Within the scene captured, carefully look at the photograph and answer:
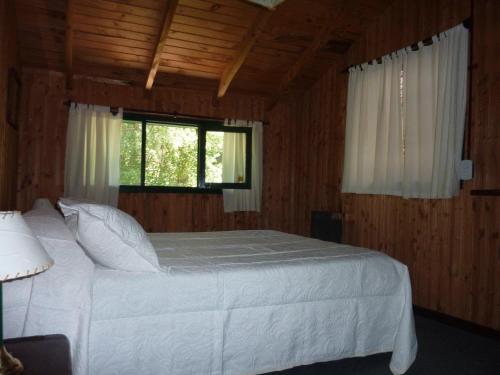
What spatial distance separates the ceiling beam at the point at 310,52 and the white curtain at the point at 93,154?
208 cm

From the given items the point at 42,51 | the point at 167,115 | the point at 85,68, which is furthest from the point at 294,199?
the point at 42,51

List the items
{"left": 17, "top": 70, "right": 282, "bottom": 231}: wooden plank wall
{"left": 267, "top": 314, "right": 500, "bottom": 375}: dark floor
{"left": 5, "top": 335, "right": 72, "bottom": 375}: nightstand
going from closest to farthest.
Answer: {"left": 5, "top": 335, "right": 72, "bottom": 375}: nightstand < {"left": 267, "top": 314, "right": 500, "bottom": 375}: dark floor < {"left": 17, "top": 70, "right": 282, "bottom": 231}: wooden plank wall

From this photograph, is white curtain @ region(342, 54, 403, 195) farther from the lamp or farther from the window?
the lamp

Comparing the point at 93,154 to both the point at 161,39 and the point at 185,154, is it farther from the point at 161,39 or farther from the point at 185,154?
the point at 161,39

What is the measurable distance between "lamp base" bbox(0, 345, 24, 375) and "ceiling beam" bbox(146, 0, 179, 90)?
3227 mm

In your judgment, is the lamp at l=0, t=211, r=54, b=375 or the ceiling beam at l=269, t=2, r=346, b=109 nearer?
the lamp at l=0, t=211, r=54, b=375

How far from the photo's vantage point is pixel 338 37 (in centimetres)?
436

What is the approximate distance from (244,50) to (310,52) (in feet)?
2.57

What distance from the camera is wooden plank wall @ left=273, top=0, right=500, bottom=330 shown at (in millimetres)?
2902

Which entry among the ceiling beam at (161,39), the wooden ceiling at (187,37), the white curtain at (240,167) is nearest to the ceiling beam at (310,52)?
the wooden ceiling at (187,37)

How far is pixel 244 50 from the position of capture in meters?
4.17

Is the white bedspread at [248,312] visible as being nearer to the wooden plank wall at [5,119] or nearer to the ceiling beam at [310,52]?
the wooden plank wall at [5,119]

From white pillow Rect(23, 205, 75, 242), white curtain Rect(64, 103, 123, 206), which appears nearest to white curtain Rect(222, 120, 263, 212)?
white curtain Rect(64, 103, 123, 206)

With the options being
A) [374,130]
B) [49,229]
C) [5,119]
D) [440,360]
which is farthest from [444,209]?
[5,119]
